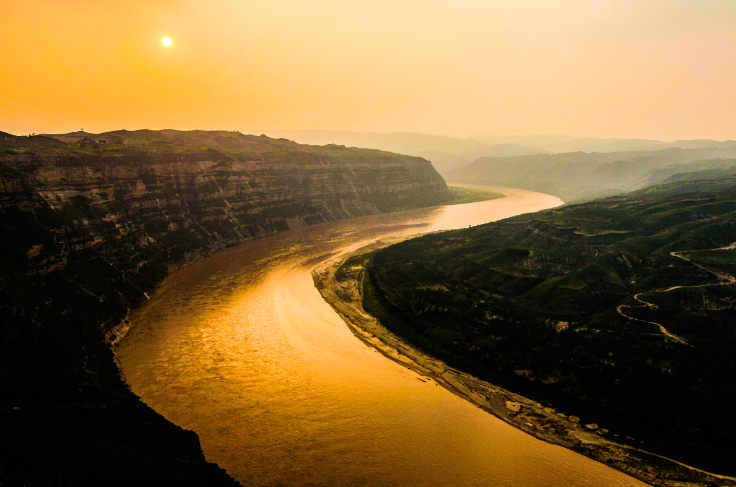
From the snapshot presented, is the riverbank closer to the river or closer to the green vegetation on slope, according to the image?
the river

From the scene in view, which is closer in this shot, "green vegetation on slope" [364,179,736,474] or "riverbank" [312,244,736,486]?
"riverbank" [312,244,736,486]

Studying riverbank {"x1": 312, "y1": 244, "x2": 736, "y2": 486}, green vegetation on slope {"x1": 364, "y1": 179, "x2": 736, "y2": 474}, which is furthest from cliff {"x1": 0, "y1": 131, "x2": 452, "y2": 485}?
green vegetation on slope {"x1": 364, "y1": 179, "x2": 736, "y2": 474}

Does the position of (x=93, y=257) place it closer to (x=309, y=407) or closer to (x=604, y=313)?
(x=309, y=407)

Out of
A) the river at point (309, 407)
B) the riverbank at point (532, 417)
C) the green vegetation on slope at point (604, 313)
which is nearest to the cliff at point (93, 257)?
the river at point (309, 407)

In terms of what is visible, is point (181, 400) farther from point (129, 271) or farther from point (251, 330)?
point (129, 271)

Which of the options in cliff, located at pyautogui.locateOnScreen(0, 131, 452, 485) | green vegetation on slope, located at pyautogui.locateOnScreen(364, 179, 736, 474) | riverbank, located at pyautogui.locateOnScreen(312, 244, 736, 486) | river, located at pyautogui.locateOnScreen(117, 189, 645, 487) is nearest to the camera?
riverbank, located at pyautogui.locateOnScreen(312, 244, 736, 486)

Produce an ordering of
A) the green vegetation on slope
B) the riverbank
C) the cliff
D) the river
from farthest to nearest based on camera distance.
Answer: the green vegetation on slope, the river, the cliff, the riverbank

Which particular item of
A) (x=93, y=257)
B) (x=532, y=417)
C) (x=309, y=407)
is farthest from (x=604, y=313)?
(x=93, y=257)

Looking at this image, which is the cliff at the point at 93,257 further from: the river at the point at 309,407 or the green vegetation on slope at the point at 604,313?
the green vegetation on slope at the point at 604,313

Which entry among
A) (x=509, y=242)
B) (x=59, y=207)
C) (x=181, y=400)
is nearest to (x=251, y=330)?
(x=181, y=400)
